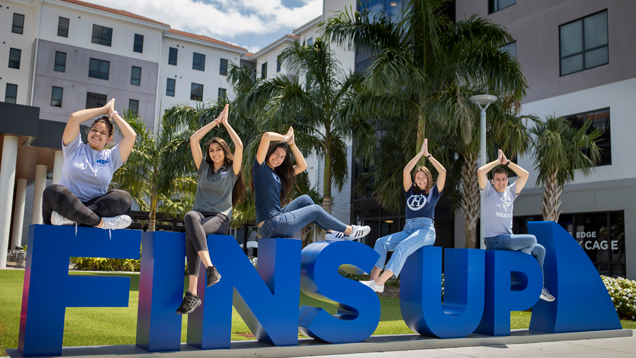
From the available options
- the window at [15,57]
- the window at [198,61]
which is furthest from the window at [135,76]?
the window at [15,57]

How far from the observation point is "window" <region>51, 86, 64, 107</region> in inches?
1539

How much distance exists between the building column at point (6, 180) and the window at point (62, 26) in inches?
976

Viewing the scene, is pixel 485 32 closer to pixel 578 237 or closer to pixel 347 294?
pixel 578 237

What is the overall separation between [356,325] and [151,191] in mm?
18014

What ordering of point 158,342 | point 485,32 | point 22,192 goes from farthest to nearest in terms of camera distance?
point 22,192
point 485,32
point 158,342

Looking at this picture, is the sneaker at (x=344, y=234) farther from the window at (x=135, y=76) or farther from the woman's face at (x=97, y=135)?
the window at (x=135, y=76)

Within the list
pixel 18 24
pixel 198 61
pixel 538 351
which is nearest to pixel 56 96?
pixel 18 24

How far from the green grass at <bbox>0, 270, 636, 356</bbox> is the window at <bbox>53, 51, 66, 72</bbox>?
3258 cm

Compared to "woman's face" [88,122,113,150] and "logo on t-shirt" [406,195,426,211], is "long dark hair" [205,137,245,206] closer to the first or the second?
"woman's face" [88,122,113,150]

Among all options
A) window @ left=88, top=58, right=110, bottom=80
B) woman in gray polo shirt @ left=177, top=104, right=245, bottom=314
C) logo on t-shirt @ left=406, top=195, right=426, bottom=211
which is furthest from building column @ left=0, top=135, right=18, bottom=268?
window @ left=88, top=58, right=110, bottom=80

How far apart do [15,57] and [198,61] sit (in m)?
14.8

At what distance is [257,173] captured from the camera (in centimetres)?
573

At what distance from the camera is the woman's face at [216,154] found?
5391 millimetres

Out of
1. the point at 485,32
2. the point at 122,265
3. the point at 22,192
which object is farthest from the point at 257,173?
the point at 22,192
